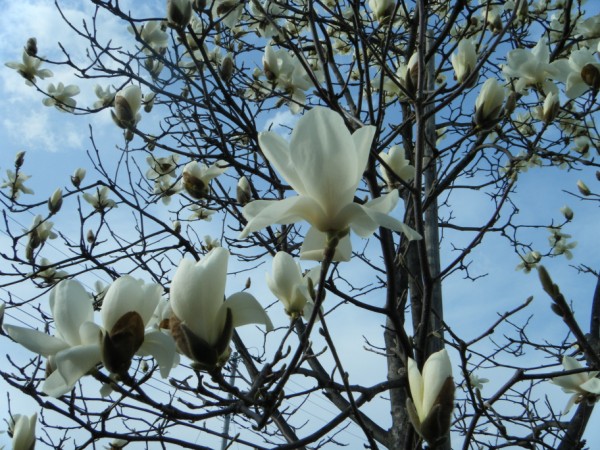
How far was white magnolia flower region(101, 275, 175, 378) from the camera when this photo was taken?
2.49 ft

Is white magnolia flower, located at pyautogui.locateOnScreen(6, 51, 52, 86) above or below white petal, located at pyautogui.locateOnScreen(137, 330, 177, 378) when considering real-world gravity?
above

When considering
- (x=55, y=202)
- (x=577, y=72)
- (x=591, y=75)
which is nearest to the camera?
(x=591, y=75)

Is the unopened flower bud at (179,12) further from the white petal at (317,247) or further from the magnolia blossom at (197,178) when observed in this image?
the white petal at (317,247)

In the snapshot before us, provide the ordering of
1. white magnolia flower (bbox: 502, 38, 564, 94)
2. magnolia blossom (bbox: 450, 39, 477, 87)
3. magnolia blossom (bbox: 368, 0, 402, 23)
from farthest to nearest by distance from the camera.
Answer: magnolia blossom (bbox: 368, 0, 402, 23) → white magnolia flower (bbox: 502, 38, 564, 94) → magnolia blossom (bbox: 450, 39, 477, 87)

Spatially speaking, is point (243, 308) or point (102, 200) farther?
point (102, 200)

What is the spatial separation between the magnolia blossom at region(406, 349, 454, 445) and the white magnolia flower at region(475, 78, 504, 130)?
778mm

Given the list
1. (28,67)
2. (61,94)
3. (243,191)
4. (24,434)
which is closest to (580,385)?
(243,191)

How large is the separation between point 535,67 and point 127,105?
1.40m

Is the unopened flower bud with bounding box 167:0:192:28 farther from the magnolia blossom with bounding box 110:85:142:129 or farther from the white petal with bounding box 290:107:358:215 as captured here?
the white petal with bounding box 290:107:358:215

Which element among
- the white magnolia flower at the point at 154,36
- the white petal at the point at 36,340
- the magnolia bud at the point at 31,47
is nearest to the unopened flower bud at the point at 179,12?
the white magnolia flower at the point at 154,36

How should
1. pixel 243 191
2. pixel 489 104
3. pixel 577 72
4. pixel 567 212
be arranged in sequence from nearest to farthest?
pixel 489 104 → pixel 577 72 → pixel 243 191 → pixel 567 212

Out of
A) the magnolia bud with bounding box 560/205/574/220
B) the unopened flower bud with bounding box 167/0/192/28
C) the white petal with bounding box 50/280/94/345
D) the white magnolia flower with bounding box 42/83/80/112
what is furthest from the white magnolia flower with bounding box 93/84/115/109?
the magnolia bud with bounding box 560/205/574/220

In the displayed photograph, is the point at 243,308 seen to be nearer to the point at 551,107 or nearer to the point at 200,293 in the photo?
the point at 200,293

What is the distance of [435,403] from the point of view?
84cm
